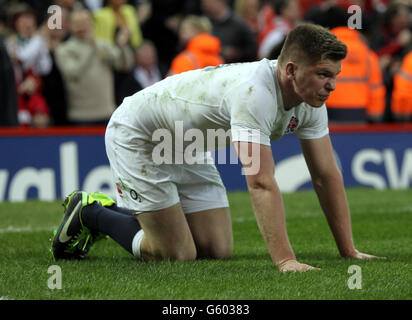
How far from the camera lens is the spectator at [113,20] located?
511 inches

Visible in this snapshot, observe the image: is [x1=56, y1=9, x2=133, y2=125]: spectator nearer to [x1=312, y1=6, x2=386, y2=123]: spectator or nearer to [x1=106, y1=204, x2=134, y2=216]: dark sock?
[x1=312, y1=6, x2=386, y2=123]: spectator

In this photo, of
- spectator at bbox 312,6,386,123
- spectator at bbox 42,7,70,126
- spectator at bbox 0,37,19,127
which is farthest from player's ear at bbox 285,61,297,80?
spectator at bbox 42,7,70,126

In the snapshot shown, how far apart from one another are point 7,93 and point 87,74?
1.30 metres

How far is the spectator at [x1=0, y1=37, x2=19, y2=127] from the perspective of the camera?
11.2m

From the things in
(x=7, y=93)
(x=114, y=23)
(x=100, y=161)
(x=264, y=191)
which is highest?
(x=114, y=23)

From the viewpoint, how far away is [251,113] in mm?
5172

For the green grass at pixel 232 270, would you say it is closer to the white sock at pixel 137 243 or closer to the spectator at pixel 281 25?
the white sock at pixel 137 243

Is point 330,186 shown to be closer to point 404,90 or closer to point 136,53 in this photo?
point 404,90

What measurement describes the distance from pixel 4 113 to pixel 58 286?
6.70 m

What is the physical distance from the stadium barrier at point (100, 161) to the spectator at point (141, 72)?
71.9 inches

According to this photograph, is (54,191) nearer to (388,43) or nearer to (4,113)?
(4,113)

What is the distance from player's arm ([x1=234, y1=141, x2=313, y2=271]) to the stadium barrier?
5500 millimetres

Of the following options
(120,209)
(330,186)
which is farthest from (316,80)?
(120,209)

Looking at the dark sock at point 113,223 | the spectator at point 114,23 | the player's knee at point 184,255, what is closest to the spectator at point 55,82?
the spectator at point 114,23
